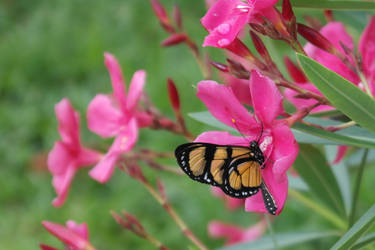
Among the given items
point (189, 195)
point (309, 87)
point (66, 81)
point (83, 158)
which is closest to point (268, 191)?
point (309, 87)

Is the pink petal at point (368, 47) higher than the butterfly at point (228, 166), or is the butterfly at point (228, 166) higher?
the pink petal at point (368, 47)

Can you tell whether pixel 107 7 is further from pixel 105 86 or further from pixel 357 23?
pixel 357 23

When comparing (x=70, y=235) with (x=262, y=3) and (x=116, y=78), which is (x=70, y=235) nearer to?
(x=116, y=78)

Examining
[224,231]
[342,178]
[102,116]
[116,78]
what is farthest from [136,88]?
[224,231]

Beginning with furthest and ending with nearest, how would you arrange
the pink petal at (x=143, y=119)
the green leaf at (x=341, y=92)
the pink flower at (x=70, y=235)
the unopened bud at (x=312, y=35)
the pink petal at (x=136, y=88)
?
the pink petal at (x=143, y=119) < the pink petal at (x=136, y=88) < the pink flower at (x=70, y=235) < the unopened bud at (x=312, y=35) < the green leaf at (x=341, y=92)

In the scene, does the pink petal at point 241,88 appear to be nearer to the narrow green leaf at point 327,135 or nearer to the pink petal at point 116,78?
the narrow green leaf at point 327,135

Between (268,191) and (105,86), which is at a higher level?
(268,191)

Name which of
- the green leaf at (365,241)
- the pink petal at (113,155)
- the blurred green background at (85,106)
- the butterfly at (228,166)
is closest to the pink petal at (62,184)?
the pink petal at (113,155)
